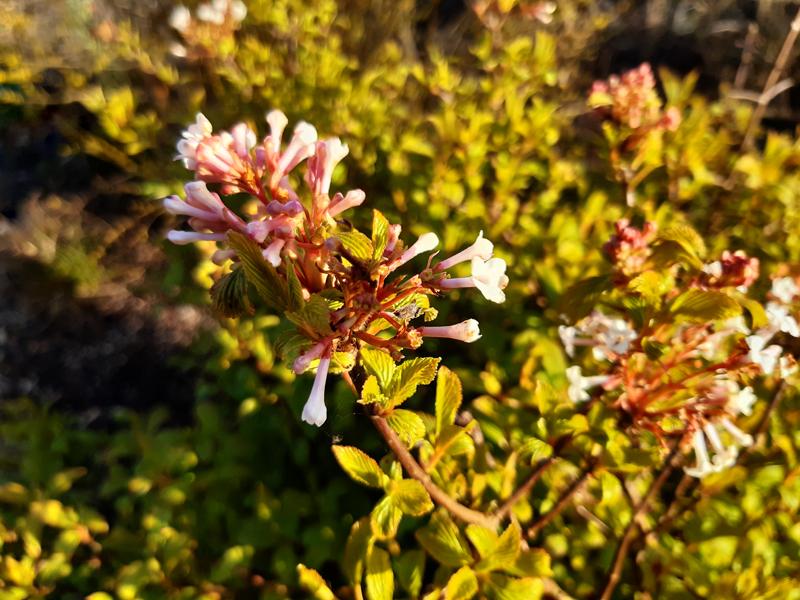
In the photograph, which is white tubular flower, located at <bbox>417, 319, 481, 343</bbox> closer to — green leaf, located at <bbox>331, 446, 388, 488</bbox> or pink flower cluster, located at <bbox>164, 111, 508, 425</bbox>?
pink flower cluster, located at <bbox>164, 111, 508, 425</bbox>

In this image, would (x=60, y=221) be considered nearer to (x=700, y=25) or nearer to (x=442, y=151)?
(x=442, y=151)

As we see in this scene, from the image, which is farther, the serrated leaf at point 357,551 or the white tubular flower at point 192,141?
the serrated leaf at point 357,551

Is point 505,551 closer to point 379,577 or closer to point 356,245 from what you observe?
point 379,577

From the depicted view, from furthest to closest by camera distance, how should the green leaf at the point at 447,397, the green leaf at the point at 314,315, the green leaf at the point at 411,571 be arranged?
the green leaf at the point at 411,571 < the green leaf at the point at 447,397 < the green leaf at the point at 314,315

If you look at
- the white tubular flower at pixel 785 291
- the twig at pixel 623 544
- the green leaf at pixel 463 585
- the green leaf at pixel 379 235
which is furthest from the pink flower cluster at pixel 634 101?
the green leaf at pixel 463 585

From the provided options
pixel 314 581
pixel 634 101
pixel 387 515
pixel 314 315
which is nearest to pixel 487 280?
pixel 314 315

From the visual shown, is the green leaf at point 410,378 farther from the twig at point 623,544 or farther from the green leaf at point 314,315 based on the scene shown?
the twig at point 623,544
